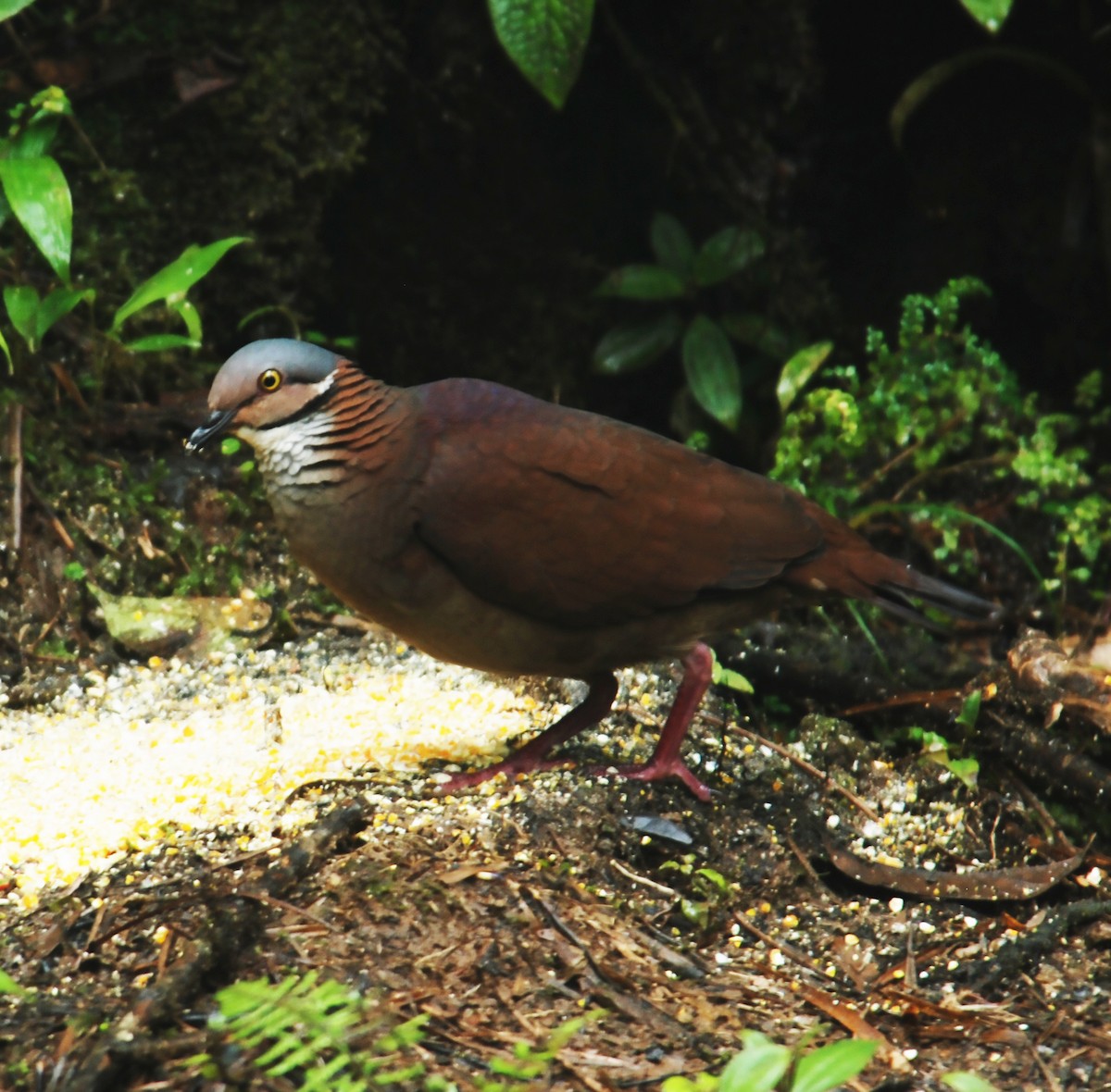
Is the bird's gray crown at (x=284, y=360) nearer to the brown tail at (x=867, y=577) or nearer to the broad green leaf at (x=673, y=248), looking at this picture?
the brown tail at (x=867, y=577)

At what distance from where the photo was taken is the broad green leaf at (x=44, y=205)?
3.97 metres

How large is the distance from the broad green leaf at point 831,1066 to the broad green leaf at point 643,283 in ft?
11.9

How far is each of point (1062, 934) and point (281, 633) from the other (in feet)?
7.62

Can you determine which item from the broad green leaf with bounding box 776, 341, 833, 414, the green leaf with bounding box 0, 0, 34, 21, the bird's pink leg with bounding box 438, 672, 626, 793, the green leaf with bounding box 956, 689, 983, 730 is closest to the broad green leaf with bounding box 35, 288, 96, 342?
the green leaf with bounding box 0, 0, 34, 21

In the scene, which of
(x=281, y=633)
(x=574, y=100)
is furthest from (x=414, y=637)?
(x=574, y=100)

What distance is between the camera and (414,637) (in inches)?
128

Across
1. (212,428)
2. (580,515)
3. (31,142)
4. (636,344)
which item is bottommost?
(580,515)

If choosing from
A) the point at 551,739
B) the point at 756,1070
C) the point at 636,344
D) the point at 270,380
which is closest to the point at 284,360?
the point at 270,380

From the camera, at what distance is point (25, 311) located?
4207mm

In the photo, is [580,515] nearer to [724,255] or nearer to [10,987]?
[10,987]

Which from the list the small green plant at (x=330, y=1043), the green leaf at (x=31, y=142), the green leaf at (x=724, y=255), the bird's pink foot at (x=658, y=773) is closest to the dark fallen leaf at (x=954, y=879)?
the bird's pink foot at (x=658, y=773)

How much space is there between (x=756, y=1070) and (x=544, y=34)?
3160mm

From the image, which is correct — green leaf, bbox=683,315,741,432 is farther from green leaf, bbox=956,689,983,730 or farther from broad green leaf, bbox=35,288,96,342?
broad green leaf, bbox=35,288,96,342

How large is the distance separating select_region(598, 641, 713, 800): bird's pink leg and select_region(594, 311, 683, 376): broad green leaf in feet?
7.09
